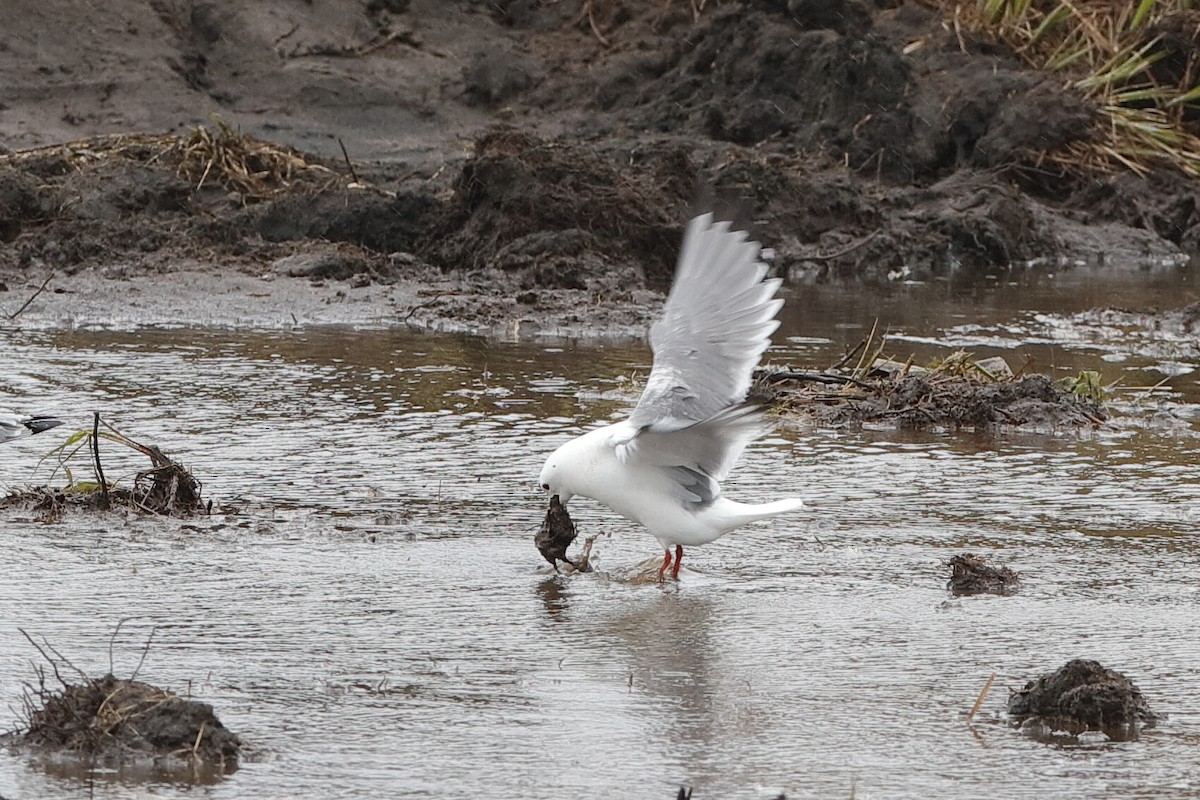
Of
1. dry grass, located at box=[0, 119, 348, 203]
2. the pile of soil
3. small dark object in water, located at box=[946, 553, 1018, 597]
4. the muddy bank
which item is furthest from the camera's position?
dry grass, located at box=[0, 119, 348, 203]

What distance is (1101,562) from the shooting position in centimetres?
620

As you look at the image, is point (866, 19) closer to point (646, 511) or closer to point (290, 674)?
point (646, 511)

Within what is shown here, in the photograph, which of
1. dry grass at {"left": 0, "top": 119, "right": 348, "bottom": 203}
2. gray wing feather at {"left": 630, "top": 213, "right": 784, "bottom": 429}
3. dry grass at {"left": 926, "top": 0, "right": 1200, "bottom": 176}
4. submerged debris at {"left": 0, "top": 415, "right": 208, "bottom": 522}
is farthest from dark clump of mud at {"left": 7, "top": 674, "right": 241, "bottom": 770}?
dry grass at {"left": 926, "top": 0, "right": 1200, "bottom": 176}

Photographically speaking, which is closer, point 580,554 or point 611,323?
point 580,554

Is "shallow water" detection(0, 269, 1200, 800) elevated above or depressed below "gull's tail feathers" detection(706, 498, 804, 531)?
below

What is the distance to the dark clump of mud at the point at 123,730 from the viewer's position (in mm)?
4199

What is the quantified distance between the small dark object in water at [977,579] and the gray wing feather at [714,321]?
91 cm

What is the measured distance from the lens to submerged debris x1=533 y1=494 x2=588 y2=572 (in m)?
6.00

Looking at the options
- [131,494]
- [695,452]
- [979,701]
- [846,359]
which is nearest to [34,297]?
[131,494]

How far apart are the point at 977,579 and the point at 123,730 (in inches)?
113

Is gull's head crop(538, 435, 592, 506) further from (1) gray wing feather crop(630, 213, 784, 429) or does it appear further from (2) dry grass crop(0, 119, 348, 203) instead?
(2) dry grass crop(0, 119, 348, 203)

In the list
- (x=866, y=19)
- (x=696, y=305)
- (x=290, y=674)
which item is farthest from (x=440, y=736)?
(x=866, y=19)

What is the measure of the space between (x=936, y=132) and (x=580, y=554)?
10513 mm

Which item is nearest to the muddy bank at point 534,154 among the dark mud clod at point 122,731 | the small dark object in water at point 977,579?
the small dark object in water at point 977,579
